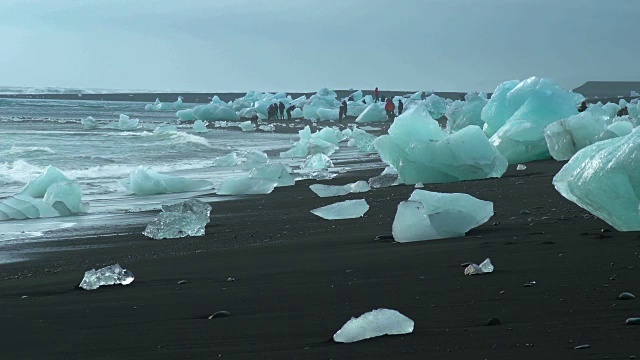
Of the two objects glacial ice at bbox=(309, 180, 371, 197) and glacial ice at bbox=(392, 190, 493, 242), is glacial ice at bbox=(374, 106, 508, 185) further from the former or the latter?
glacial ice at bbox=(392, 190, 493, 242)

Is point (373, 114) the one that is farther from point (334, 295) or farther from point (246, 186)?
point (334, 295)

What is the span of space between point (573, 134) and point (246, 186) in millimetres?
3650

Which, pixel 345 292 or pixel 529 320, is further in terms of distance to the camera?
pixel 345 292

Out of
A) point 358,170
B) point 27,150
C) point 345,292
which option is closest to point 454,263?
point 345,292

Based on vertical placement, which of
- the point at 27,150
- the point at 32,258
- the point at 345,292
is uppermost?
the point at 345,292

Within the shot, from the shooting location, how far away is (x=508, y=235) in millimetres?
5121

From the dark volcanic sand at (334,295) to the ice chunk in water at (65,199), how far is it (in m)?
2.53

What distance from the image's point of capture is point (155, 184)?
1052cm

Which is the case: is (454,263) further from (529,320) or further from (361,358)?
(361,358)

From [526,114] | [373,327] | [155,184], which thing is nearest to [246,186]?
[155,184]

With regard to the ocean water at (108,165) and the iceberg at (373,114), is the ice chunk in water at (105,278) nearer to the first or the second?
the ocean water at (108,165)

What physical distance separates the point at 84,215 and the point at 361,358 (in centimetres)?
608

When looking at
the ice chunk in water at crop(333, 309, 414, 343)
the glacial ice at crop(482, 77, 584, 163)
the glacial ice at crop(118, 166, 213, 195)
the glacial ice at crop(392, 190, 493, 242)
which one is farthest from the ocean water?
the ice chunk in water at crop(333, 309, 414, 343)

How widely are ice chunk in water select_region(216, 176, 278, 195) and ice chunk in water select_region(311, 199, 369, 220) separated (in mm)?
2968
